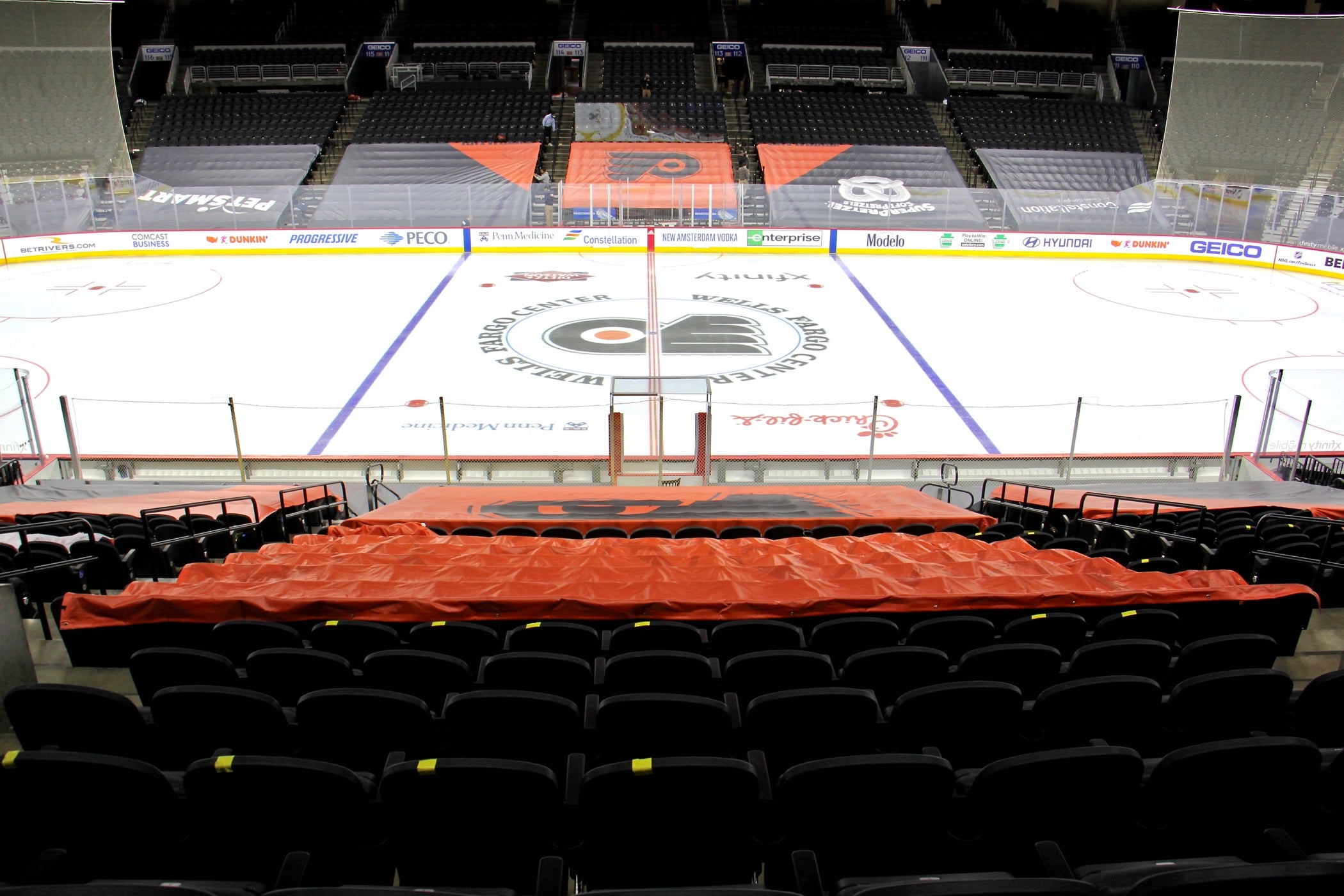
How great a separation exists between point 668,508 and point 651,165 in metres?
22.6

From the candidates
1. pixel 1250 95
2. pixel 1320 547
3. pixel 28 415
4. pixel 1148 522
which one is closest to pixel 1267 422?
pixel 1148 522

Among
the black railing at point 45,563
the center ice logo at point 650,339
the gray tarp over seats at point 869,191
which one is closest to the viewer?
the black railing at point 45,563

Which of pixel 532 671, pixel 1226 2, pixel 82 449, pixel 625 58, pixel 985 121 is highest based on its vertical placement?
pixel 1226 2

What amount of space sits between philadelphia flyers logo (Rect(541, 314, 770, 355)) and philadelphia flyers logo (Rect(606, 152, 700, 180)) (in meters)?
12.3

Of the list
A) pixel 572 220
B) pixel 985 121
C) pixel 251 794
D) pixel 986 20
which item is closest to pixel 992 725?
pixel 251 794

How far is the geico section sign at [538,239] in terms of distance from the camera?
23766mm

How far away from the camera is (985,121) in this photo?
30.8m

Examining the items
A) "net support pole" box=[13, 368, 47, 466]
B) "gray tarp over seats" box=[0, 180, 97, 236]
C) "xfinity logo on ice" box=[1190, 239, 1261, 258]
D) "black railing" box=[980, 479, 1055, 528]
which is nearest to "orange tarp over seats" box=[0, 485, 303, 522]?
"net support pole" box=[13, 368, 47, 466]

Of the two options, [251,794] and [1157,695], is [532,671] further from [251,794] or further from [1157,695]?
[1157,695]

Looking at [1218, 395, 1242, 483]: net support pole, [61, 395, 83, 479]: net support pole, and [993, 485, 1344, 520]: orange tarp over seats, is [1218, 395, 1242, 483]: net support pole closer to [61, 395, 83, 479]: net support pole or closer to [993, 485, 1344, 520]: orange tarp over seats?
[993, 485, 1344, 520]: orange tarp over seats

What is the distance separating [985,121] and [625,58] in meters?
13.6

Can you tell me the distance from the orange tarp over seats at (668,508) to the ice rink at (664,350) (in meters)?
1.35

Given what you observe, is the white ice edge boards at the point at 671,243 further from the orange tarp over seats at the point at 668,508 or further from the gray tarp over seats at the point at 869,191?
the orange tarp over seats at the point at 668,508

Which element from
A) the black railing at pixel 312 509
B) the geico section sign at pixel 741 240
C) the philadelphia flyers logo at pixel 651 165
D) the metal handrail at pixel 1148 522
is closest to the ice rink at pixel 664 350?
the geico section sign at pixel 741 240
